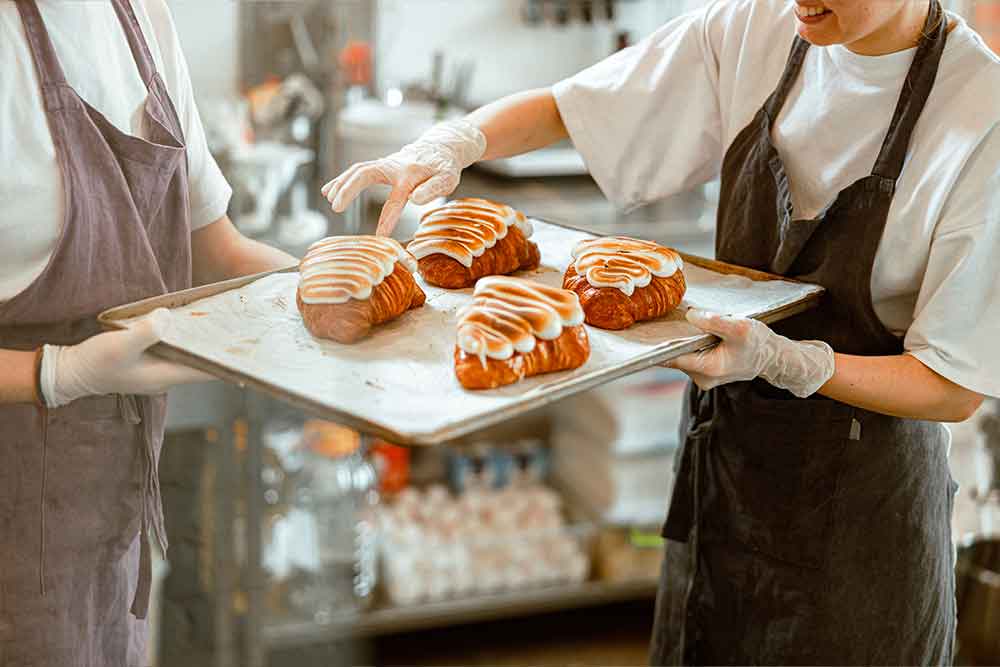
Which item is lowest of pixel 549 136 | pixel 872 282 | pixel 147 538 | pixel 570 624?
pixel 570 624

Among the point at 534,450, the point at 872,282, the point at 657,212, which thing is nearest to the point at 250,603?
the point at 534,450

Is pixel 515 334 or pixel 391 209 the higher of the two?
pixel 391 209

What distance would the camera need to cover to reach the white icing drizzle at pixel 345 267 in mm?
1336

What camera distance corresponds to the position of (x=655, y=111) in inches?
68.2

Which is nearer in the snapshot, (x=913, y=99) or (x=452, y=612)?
(x=913, y=99)

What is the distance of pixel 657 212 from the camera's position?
9.21 ft

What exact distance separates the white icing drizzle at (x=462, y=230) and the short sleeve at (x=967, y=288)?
0.55 m

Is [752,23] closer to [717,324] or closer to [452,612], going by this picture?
[717,324]

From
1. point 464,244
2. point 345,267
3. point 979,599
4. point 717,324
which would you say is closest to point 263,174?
point 464,244

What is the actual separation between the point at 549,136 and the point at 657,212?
3.54 ft

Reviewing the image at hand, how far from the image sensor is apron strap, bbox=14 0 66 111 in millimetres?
1123

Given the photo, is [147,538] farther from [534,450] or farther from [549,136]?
[534,450]

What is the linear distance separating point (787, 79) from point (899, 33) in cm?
17

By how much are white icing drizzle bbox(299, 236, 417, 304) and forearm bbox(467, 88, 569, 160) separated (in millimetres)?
334
